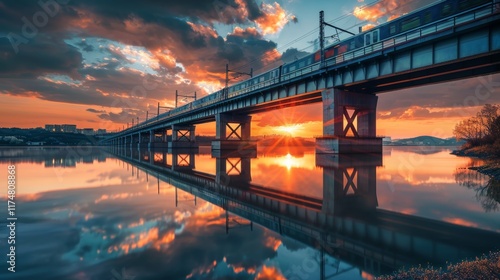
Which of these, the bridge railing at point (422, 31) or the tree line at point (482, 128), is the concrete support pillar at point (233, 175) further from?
the tree line at point (482, 128)

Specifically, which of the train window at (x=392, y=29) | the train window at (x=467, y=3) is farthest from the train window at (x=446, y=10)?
the train window at (x=392, y=29)

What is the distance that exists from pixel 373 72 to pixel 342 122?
7.23 metres

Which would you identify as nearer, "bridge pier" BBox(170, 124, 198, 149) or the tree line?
the tree line

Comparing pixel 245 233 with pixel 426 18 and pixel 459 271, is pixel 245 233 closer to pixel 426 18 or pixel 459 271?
pixel 459 271

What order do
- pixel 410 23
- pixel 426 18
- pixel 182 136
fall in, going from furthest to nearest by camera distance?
pixel 182 136 → pixel 410 23 → pixel 426 18

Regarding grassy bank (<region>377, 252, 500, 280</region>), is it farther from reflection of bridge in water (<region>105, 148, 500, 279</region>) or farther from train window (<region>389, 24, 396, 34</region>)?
train window (<region>389, 24, 396, 34</region>)

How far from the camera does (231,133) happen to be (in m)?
54.1

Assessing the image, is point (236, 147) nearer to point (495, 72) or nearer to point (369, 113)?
point (369, 113)

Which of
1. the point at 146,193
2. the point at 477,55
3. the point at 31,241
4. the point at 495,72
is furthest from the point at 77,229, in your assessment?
the point at 495,72

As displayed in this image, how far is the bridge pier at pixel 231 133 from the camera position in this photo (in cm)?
5303

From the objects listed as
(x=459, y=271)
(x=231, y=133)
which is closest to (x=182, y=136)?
(x=231, y=133)

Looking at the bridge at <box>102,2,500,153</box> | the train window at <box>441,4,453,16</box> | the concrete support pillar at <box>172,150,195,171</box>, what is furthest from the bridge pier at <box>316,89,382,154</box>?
the concrete support pillar at <box>172,150,195,171</box>

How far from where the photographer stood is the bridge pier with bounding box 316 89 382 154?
3072 cm

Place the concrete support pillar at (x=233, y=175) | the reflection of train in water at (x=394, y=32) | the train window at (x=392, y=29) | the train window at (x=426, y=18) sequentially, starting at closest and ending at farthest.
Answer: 1. the concrete support pillar at (x=233, y=175)
2. the reflection of train in water at (x=394, y=32)
3. the train window at (x=426, y=18)
4. the train window at (x=392, y=29)
